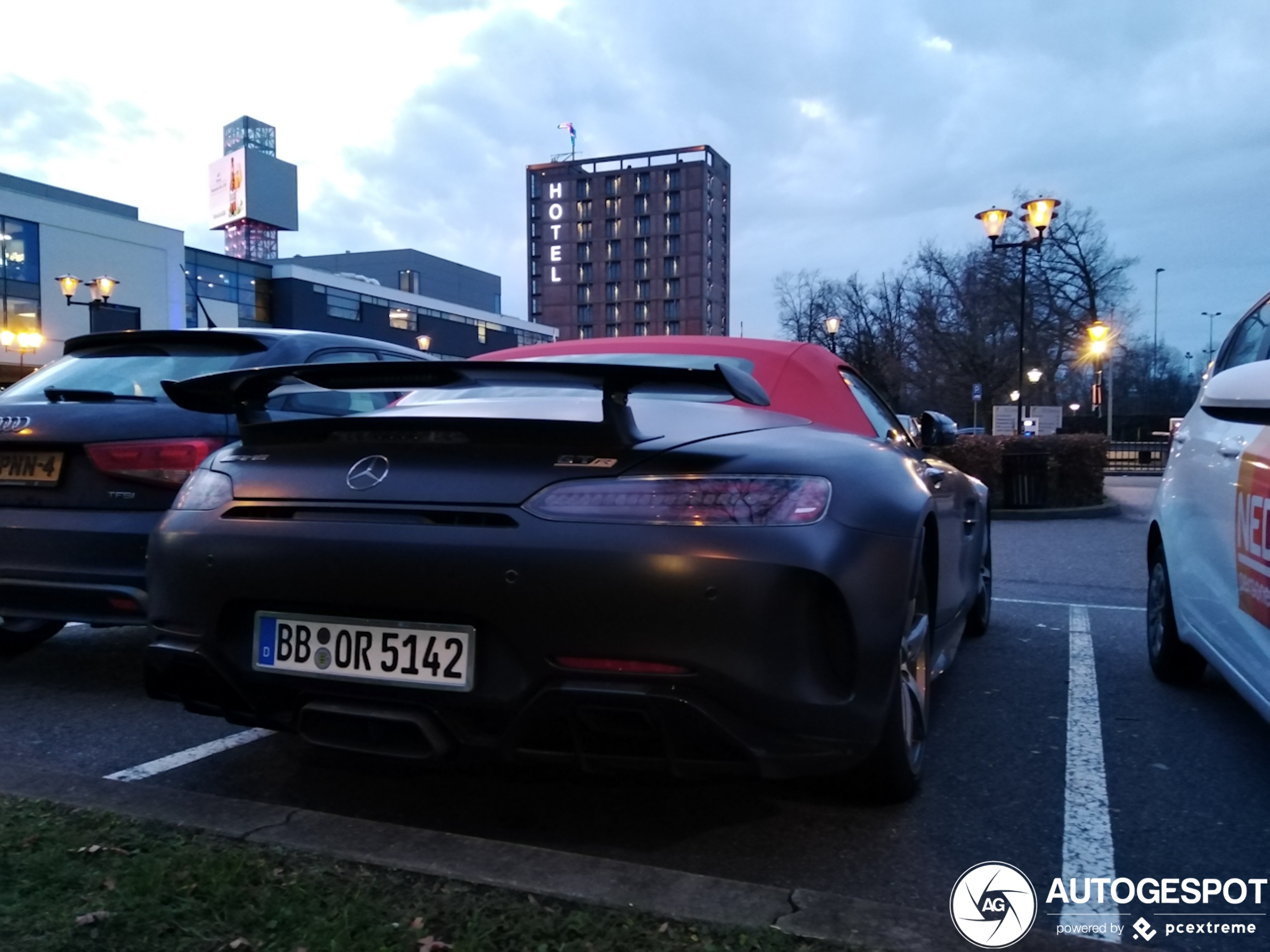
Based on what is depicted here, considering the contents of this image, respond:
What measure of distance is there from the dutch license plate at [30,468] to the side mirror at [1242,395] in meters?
4.06

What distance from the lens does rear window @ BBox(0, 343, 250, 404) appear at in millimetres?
4234

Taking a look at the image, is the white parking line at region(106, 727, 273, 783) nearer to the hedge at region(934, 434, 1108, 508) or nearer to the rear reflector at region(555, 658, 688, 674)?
the rear reflector at region(555, 658, 688, 674)

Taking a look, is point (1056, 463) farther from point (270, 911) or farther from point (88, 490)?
point (270, 911)

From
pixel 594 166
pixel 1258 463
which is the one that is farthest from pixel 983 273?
pixel 594 166

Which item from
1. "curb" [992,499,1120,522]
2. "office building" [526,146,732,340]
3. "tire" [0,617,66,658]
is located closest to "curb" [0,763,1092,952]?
"tire" [0,617,66,658]

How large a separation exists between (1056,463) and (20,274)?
41.7 m

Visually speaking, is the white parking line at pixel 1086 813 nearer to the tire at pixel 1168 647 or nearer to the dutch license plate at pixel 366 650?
the tire at pixel 1168 647

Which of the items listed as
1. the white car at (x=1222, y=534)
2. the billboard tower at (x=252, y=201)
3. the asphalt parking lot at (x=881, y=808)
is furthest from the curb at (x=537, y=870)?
the billboard tower at (x=252, y=201)

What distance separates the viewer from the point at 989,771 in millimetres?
3256

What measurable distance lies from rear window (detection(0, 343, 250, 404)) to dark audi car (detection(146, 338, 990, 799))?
5.89 feet

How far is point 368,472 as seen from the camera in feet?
8.04

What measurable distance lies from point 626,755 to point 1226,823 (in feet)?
5.66

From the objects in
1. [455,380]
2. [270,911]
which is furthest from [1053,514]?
[270,911]

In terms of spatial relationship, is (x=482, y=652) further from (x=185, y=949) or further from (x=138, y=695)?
(x=138, y=695)
